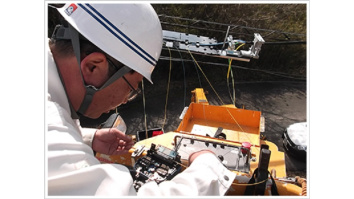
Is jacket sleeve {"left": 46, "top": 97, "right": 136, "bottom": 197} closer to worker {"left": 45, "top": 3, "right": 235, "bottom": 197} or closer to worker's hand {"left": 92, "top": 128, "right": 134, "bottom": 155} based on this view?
worker {"left": 45, "top": 3, "right": 235, "bottom": 197}

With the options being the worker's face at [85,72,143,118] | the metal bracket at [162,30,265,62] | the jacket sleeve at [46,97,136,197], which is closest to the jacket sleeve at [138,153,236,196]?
the jacket sleeve at [46,97,136,197]

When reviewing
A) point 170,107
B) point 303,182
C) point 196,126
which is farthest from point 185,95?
point 303,182

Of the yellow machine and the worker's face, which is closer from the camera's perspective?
the worker's face

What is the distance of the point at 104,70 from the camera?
4.53 feet

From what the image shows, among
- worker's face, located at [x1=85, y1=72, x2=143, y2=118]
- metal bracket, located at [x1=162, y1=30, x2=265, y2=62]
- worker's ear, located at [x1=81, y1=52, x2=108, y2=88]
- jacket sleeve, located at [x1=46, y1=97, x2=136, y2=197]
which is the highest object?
metal bracket, located at [x1=162, y1=30, x2=265, y2=62]

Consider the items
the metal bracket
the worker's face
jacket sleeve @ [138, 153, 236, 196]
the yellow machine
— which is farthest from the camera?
the metal bracket

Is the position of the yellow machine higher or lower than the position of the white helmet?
lower

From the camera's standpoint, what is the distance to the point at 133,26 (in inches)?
54.2

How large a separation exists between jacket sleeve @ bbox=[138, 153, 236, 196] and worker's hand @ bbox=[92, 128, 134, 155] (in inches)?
31.0

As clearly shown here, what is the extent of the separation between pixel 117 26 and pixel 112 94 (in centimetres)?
39

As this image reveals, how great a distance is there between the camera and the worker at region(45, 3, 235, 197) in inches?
46.1

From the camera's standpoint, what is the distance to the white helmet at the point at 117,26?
135 cm

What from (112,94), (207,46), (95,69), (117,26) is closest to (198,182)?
(112,94)

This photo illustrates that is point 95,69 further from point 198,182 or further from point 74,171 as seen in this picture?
point 198,182
